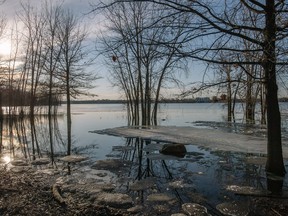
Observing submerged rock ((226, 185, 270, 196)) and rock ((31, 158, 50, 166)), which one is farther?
rock ((31, 158, 50, 166))

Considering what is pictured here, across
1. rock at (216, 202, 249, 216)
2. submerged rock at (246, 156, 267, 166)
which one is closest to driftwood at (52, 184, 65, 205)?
rock at (216, 202, 249, 216)

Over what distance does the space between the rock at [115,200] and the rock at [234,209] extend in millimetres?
1639

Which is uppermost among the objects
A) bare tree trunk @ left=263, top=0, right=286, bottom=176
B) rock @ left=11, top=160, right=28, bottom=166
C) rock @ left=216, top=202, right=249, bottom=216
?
bare tree trunk @ left=263, top=0, right=286, bottom=176

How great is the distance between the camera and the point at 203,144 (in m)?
12.4

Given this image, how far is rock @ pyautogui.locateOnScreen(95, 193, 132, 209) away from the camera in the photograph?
5488 mm

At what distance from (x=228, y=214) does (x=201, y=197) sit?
3.10 ft

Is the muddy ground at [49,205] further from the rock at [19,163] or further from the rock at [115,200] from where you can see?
the rock at [19,163]

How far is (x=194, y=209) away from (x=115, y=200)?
4.95ft

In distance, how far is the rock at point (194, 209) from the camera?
5.02 m

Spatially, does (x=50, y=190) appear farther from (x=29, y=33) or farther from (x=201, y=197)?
(x=29, y=33)

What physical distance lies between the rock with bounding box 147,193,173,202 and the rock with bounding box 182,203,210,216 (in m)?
0.44

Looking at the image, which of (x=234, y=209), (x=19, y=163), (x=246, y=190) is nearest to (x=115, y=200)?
(x=234, y=209)

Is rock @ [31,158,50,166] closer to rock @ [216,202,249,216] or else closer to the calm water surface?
the calm water surface

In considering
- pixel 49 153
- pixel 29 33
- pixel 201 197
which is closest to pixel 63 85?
pixel 29 33
